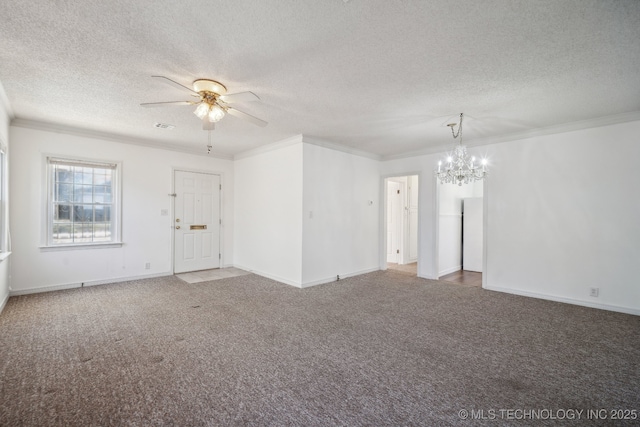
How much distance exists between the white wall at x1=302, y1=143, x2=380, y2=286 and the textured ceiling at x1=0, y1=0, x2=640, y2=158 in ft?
4.14

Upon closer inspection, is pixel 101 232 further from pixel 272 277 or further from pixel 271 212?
pixel 272 277

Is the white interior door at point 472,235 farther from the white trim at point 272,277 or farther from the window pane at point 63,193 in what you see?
the window pane at point 63,193

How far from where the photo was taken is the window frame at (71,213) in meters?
4.54

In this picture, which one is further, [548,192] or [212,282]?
[212,282]

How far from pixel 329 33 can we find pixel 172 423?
2.82 m

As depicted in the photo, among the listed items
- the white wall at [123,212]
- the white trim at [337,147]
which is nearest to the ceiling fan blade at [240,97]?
the white trim at [337,147]

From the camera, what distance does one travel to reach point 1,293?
370 cm

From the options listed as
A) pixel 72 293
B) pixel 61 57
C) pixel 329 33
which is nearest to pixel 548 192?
pixel 329 33

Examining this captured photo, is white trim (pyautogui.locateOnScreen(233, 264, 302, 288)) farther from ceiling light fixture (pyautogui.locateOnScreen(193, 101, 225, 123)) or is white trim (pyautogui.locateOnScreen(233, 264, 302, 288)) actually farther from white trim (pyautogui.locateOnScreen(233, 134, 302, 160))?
ceiling light fixture (pyautogui.locateOnScreen(193, 101, 225, 123))

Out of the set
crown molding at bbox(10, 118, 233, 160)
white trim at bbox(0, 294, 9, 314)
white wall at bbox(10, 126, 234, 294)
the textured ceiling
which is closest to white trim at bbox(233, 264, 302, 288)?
white wall at bbox(10, 126, 234, 294)

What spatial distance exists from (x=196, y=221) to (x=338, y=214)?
3036 millimetres

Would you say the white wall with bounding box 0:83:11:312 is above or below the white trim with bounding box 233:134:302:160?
below

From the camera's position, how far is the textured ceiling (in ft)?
6.30

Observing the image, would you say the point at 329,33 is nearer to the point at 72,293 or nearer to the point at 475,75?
the point at 475,75
